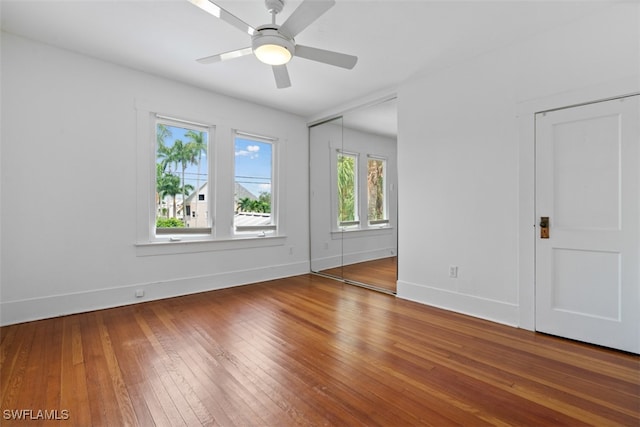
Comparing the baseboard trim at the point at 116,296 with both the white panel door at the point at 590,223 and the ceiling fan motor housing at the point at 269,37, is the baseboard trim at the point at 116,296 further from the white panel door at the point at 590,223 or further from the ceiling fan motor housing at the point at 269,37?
the white panel door at the point at 590,223

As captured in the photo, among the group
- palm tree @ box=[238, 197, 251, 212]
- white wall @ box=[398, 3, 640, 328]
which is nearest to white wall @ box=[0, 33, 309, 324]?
palm tree @ box=[238, 197, 251, 212]

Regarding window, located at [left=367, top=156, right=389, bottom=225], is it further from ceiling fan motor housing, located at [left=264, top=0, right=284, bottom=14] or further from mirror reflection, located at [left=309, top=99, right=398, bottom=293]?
ceiling fan motor housing, located at [left=264, top=0, right=284, bottom=14]

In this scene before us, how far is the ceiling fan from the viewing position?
5.97 ft

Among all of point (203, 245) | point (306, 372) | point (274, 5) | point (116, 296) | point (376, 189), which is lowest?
point (306, 372)

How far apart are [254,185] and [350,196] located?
1.69 metres

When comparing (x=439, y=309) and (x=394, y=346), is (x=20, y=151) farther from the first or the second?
(x=439, y=309)

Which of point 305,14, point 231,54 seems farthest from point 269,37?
point 231,54

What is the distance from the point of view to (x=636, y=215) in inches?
89.7

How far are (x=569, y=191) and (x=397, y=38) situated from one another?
210cm

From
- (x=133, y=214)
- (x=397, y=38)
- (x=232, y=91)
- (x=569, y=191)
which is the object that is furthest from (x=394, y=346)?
(x=232, y=91)

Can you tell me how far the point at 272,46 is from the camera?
2131 mm

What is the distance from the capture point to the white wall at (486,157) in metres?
2.47

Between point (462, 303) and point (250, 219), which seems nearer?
point (462, 303)

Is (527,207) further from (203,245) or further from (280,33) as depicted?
(203,245)
